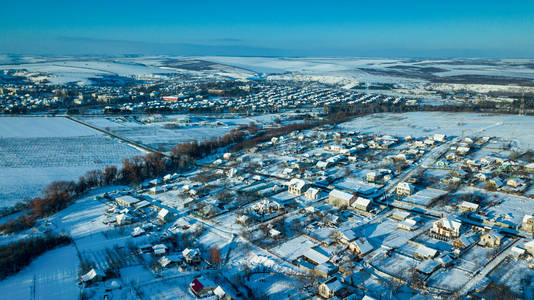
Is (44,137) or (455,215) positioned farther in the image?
(44,137)

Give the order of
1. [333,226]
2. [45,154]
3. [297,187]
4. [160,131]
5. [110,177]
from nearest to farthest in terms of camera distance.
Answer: [333,226], [297,187], [110,177], [45,154], [160,131]

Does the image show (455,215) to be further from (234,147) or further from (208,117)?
(208,117)

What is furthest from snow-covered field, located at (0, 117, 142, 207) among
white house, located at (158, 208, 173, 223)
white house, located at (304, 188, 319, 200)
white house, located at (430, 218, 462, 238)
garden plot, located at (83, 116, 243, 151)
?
white house, located at (430, 218, 462, 238)

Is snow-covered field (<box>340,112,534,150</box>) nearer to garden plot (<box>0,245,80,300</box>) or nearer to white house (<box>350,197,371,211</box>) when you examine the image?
white house (<box>350,197,371,211</box>)

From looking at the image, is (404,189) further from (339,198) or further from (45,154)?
(45,154)

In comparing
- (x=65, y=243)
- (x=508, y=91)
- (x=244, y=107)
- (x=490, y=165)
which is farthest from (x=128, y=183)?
(x=508, y=91)

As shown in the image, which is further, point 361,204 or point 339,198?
point 339,198

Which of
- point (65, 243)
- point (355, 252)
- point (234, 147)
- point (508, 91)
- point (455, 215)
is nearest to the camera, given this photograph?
point (355, 252)

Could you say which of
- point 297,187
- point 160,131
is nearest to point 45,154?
point 160,131
